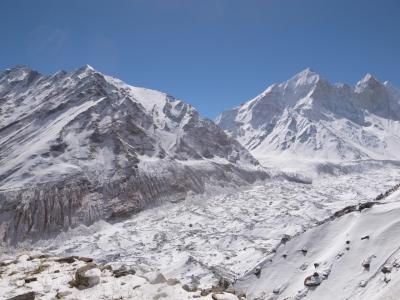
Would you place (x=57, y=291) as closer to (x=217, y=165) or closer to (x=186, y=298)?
(x=186, y=298)

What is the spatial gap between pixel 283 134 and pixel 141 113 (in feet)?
302

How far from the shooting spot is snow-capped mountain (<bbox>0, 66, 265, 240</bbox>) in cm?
5775

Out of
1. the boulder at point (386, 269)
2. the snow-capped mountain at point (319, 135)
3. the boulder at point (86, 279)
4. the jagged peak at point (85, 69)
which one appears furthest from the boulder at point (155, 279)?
the snow-capped mountain at point (319, 135)

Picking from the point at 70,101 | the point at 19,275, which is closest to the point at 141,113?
the point at 70,101

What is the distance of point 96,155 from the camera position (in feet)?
240

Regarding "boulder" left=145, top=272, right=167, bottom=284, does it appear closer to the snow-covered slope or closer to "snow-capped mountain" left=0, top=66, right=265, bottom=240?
the snow-covered slope

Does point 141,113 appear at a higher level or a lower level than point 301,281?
higher

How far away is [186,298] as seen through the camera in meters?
12.9

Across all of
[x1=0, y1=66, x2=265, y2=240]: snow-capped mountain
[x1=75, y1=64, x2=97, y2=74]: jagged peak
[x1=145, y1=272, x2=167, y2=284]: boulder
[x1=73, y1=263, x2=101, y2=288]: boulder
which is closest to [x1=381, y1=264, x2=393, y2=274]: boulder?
[x1=145, y1=272, x2=167, y2=284]: boulder

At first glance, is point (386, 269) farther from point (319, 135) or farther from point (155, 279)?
point (319, 135)

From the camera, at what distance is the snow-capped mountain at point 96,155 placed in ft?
189

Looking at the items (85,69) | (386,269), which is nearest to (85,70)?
(85,69)

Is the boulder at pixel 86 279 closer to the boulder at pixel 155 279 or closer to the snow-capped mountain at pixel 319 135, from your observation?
the boulder at pixel 155 279

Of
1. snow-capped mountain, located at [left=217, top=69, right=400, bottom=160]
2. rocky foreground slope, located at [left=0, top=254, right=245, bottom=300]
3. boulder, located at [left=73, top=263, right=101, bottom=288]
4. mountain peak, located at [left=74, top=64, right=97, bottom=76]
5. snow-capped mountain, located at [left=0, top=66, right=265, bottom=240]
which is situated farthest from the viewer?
snow-capped mountain, located at [left=217, top=69, right=400, bottom=160]
